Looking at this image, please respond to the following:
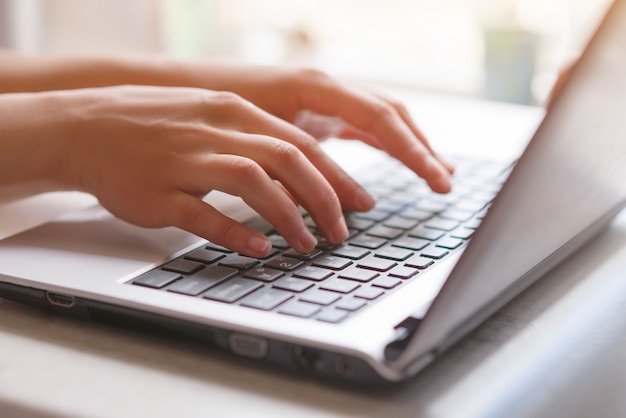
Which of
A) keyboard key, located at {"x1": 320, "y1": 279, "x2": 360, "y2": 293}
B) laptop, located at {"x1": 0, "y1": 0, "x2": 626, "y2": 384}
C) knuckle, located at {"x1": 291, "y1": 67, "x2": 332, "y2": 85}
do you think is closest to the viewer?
laptop, located at {"x1": 0, "y1": 0, "x2": 626, "y2": 384}

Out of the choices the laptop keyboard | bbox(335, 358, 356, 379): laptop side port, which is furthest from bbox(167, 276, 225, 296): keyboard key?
bbox(335, 358, 356, 379): laptop side port

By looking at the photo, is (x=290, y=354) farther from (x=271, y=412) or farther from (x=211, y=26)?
(x=211, y=26)

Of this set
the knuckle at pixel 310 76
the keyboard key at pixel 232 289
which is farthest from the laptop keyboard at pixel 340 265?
the knuckle at pixel 310 76

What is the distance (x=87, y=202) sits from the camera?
2.66ft

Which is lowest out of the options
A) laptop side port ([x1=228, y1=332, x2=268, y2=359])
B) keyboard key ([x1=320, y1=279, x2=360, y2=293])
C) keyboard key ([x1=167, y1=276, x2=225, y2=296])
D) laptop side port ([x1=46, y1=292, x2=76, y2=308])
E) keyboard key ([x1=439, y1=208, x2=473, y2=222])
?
laptop side port ([x1=46, y1=292, x2=76, y2=308])

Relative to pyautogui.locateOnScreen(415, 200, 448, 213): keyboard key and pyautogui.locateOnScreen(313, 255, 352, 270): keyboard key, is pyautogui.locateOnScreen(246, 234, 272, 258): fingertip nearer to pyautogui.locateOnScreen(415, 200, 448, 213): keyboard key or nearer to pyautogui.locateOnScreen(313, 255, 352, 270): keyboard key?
pyautogui.locateOnScreen(313, 255, 352, 270): keyboard key

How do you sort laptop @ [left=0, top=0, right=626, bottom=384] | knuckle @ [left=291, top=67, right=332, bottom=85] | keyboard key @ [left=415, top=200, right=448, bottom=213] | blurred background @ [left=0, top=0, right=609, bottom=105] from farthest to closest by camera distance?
blurred background @ [left=0, top=0, right=609, bottom=105]
knuckle @ [left=291, top=67, right=332, bottom=85]
keyboard key @ [left=415, top=200, right=448, bottom=213]
laptop @ [left=0, top=0, right=626, bottom=384]

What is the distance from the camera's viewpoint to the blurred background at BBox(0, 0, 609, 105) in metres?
1.37

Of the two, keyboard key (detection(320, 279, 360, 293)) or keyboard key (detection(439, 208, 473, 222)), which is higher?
keyboard key (detection(439, 208, 473, 222))

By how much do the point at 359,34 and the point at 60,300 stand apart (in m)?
1.09

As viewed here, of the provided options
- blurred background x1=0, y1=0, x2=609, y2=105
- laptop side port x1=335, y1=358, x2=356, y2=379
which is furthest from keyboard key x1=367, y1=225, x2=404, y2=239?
blurred background x1=0, y1=0, x2=609, y2=105

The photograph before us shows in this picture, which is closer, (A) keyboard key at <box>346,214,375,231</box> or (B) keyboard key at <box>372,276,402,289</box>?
(B) keyboard key at <box>372,276,402,289</box>

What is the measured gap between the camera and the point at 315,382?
1.57ft

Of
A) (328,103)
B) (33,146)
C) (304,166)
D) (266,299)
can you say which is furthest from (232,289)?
(328,103)
